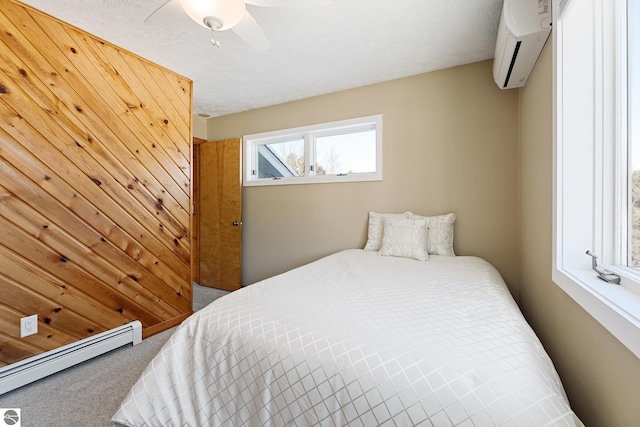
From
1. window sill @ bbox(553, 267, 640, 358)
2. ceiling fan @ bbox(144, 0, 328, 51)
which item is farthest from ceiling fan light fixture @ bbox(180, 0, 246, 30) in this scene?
window sill @ bbox(553, 267, 640, 358)

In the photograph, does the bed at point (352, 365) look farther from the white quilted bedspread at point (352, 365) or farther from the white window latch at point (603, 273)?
the white window latch at point (603, 273)

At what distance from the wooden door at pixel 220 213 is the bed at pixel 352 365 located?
2.26 m

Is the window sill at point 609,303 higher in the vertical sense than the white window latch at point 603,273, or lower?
lower

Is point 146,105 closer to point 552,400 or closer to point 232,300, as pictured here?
point 232,300

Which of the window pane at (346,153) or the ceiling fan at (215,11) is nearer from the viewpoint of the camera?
the ceiling fan at (215,11)

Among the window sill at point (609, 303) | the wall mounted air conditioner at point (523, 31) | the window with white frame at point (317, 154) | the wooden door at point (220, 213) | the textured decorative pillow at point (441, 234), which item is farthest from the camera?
the wooden door at point (220, 213)

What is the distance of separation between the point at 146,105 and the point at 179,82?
466 mm

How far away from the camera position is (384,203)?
2646 millimetres

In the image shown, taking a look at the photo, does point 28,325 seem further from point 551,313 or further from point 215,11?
point 551,313

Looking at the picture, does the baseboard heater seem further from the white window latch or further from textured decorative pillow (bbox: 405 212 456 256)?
the white window latch

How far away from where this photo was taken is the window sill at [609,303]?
24.8 inches

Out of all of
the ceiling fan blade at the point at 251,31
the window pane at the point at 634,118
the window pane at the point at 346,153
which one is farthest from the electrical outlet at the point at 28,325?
the window pane at the point at 634,118

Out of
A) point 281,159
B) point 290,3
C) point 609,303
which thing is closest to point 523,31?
point 290,3

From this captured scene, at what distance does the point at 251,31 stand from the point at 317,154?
1698 millimetres
